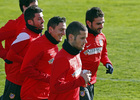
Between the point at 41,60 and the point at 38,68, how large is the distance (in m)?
0.13

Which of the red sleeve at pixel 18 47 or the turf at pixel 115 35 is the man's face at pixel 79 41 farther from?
the turf at pixel 115 35

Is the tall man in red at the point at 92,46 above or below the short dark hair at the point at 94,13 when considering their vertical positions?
below

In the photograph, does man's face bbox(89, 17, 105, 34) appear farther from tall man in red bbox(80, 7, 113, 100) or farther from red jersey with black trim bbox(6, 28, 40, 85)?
red jersey with black trim bbox(6, 28, 40, 85)

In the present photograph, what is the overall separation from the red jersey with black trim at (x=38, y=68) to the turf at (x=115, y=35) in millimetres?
2927

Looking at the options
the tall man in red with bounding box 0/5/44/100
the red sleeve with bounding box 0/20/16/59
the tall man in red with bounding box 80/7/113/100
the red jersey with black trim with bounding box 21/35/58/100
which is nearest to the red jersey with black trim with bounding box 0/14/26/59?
the red sleeve with bounding box 0/20/16/59

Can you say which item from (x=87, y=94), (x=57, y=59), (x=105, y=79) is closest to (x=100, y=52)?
(x=87, y=94)

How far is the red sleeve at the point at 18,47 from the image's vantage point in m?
6.32

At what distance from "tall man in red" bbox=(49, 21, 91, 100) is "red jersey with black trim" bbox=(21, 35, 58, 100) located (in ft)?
1.71

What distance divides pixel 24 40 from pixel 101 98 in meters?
3.08

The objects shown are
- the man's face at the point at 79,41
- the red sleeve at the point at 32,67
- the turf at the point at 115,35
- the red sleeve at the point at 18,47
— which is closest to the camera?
the man's face at the point at 79,41

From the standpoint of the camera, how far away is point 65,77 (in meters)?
5.32

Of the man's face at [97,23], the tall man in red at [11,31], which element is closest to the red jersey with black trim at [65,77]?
the man's face at [97,23]

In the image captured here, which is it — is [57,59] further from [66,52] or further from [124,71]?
[124,71]

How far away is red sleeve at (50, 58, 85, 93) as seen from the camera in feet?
16.8
